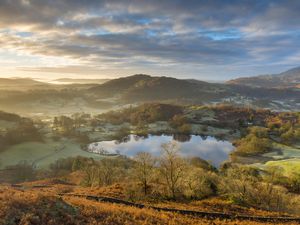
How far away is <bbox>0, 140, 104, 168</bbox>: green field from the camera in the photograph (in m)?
134

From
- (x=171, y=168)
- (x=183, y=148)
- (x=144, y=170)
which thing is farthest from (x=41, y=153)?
(x=171, y=168)

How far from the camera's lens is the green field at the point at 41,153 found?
133875mm

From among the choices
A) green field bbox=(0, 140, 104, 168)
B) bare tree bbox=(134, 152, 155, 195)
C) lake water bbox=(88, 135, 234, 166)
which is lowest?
lake water bbox=(88, 135, 234, 166)

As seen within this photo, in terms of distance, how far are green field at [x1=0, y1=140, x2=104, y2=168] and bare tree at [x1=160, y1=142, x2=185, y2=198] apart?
9203 cm

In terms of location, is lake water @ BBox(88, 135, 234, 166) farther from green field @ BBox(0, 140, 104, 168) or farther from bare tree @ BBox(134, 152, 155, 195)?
bare tree @ BBox(134, 152, 155, 195)

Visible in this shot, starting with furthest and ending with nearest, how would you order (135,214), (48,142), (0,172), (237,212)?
(48,142)
(0,172)
(237,212)
(135,214)

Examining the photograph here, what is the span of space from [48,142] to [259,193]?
5916 inches

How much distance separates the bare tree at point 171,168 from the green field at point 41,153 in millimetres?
92031

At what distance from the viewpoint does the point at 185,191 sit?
150 ft

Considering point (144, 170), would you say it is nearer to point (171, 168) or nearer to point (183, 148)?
point (171, 168)

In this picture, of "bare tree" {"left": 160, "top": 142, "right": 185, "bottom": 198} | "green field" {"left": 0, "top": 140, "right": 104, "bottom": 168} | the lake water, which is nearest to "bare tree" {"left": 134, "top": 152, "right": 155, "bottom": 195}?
"bare tree" {"left": 160, "top": 142, "right": 185, "bottom": 198}

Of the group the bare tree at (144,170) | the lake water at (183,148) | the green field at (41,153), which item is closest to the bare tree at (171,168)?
the bare tree at (144,170)

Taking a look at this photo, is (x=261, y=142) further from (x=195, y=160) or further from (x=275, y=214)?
(x=275, y=214)

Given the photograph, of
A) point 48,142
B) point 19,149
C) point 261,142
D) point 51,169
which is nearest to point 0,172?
point 51,169
